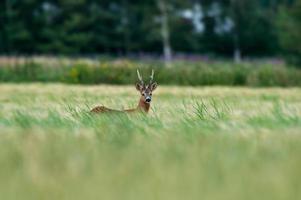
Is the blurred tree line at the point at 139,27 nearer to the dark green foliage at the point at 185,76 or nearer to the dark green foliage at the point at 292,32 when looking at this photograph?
the dark green foliage at the point at 292,32

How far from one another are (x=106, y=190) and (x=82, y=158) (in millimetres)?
709

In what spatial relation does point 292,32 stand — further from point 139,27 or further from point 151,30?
point 139,27

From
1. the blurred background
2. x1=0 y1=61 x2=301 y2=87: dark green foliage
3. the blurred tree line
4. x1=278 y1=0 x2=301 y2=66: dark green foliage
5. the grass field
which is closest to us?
the grass field

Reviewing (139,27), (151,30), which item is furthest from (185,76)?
(139,27)

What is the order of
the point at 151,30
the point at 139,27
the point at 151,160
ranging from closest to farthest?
the point at 151,160, the point at 151,30, the point at 139,27

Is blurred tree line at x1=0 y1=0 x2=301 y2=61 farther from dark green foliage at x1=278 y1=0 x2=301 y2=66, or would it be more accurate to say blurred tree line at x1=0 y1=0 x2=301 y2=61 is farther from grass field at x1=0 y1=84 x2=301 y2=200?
grass field at x1=0 y1=84 x2=301 y2=200

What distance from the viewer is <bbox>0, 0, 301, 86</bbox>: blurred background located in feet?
129

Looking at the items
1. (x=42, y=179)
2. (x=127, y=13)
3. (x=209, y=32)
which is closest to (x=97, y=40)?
(x=127, y=13)

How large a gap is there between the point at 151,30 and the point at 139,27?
0.94m

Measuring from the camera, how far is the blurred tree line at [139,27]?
40.7m

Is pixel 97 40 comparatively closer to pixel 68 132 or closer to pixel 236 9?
pixel 236 9

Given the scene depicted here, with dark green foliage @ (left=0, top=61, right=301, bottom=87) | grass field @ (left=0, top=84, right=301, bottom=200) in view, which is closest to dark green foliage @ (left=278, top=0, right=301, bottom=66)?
dark green foliage @ (left=0, top=61, right=301, bottom=87)

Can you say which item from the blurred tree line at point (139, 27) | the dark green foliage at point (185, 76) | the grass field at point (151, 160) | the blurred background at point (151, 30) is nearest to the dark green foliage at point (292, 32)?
the blurred background at point (151, 30)

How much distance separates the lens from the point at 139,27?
43.1 metres
